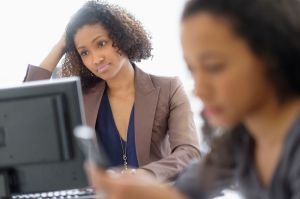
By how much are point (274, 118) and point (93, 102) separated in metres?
0.99

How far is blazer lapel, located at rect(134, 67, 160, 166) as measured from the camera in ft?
5.01

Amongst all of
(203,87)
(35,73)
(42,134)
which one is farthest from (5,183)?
(35,73)

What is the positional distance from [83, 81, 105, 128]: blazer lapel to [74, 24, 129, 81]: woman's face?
0.06m

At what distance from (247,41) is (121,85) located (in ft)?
3.38

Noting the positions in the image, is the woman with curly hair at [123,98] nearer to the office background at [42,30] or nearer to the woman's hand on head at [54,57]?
the woman's hand on head at [54,57]

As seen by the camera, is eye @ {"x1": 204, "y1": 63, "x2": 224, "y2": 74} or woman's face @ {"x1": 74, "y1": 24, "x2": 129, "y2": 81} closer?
eye @ {"x1": 204, "y1": 63, "x2": 224, "y2": 74}

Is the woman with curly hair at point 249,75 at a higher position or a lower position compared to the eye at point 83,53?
lower

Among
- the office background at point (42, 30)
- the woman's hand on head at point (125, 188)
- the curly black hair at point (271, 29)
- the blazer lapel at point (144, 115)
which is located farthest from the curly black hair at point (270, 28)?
the office background at point (42, 30)

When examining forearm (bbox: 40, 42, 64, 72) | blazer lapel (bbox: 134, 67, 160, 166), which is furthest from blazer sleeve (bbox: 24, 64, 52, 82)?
blazer lapel (bbox: 134, 67, 160, 166)

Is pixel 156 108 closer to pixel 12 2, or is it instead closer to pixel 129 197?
pixel 129 197

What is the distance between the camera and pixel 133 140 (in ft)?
5.05

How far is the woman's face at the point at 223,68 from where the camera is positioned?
25.0 inches

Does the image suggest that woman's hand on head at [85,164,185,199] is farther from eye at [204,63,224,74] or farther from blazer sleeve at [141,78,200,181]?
blazer sleeve at [141,78,200,181]

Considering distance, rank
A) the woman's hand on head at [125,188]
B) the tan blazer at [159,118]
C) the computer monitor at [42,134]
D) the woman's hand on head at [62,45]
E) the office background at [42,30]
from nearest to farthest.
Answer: the woman's hand on head at [125,188] → the computer monitor at [42,134] → the tan blazer at [159,118] → the woman's hand on head at [62,45] → the office background at [42,30]
